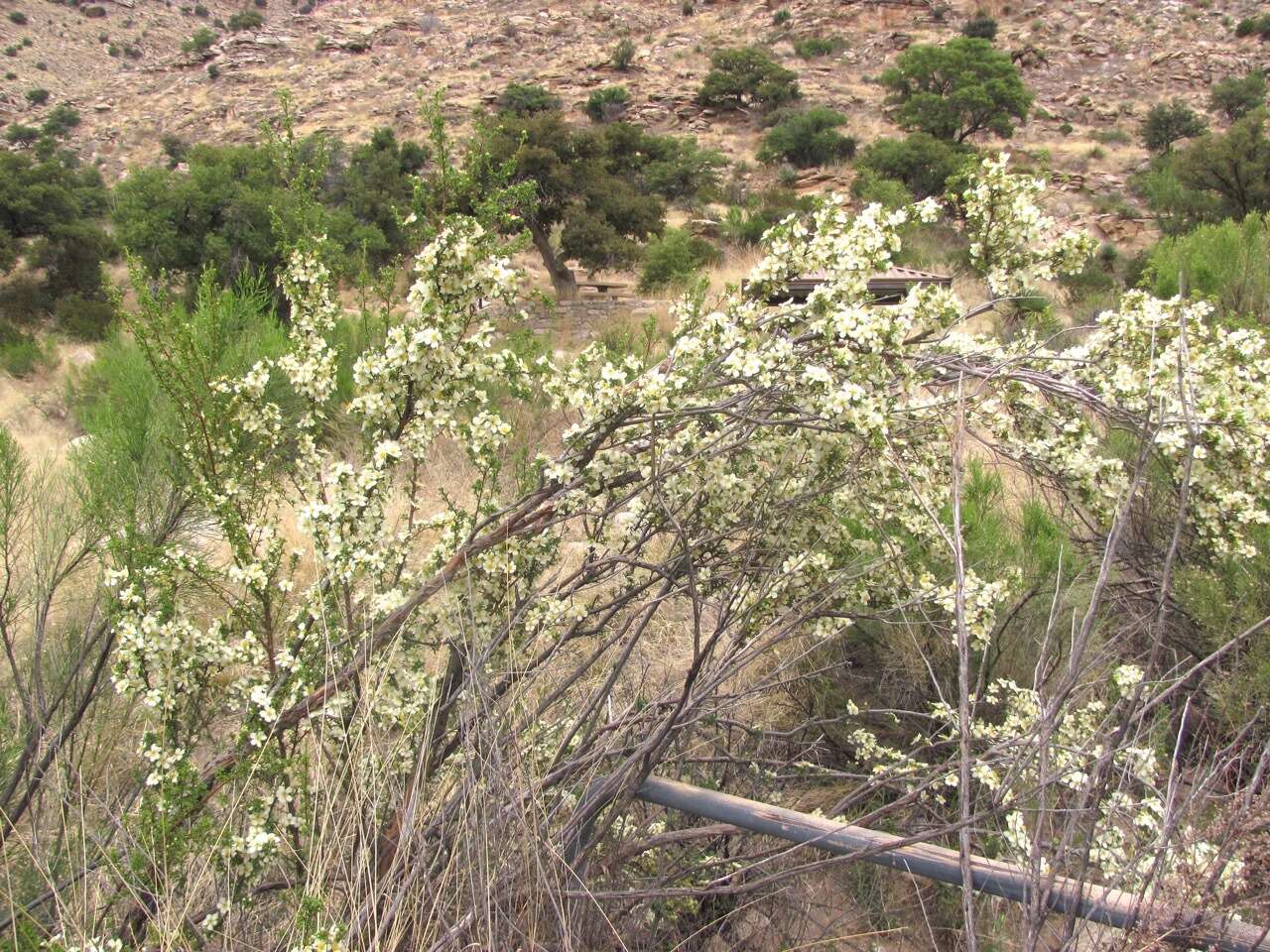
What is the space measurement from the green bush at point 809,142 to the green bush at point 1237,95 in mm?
11278

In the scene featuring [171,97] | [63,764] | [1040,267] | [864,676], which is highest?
[171,97]

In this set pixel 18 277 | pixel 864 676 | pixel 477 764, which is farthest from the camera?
pixel 18 277

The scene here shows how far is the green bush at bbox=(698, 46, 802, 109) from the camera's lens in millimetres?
31891

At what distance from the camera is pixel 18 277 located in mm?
17266

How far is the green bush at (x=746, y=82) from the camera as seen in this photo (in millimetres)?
31891

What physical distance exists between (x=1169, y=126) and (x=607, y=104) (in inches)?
718

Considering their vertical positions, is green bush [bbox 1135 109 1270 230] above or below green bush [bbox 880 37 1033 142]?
below

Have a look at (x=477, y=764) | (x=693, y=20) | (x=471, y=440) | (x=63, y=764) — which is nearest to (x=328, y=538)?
(x=471, y=440)

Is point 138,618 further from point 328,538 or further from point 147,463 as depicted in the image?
point 147,463

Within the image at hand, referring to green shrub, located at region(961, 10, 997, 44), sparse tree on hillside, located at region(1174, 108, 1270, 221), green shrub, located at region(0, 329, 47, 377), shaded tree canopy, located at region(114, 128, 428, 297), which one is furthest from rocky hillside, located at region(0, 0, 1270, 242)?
green shrub, located at region(0, 329, 47, 377)

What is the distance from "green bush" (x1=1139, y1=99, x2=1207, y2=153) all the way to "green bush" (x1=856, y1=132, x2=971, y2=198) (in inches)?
308

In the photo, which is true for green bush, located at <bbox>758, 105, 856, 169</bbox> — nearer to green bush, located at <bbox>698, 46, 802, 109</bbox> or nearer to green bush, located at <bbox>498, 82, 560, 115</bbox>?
green bush, located at <bbox>698, 46, 802, 109</bbox>

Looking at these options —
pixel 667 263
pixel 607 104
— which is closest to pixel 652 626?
pixel 667 263

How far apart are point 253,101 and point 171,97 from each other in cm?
515
